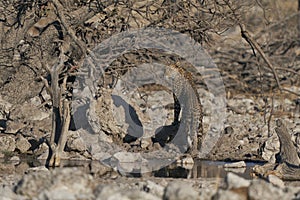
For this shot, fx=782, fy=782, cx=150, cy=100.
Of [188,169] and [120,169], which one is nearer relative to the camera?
[120,169]

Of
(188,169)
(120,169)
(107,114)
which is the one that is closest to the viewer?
(120,169)

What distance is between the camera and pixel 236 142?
11.9 metres

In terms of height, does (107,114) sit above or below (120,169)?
above

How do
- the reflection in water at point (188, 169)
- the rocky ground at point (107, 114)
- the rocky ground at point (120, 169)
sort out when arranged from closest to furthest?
the rocky ground at point (120, 169), the reflection in water at point (188, 169), the rocky ground at point (107, 114)

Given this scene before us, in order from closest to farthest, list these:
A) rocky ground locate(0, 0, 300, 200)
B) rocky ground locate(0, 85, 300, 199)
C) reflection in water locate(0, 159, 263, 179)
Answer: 1. rocky ground locate(0, 85, 300, 199)
2. reflection in water locate(0, 159, 263, 179)
3. rocky ground locate(0, 0, 300, 200)

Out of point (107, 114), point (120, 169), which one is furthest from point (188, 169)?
point (107, 114)

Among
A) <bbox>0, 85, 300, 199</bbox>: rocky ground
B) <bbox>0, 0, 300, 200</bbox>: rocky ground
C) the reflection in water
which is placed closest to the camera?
<bbox>0, 85, 300, 199</bbox>: rocky ground

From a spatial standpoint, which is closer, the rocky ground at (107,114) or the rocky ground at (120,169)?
the rocky ground at (120,169)

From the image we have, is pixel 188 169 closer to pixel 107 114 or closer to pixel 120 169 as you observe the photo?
pixel 120 169

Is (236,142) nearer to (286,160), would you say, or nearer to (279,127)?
(279,127)

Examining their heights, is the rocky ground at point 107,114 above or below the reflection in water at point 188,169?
above

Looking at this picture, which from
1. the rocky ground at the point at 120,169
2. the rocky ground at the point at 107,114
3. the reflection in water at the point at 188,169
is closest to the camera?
the rocky ground at the point at 120,169

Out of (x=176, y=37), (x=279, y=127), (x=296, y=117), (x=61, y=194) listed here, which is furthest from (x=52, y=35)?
(x=61, y=194)

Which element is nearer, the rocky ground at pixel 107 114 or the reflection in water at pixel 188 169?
the reflection in water at pixel 188 169
